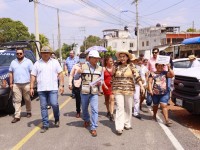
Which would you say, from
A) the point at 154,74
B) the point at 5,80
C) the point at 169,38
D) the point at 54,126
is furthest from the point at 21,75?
the point at 169,38

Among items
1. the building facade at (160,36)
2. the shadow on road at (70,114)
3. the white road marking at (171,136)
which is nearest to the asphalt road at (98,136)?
the white road marking at (171,136)

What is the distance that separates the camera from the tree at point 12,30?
178 ft

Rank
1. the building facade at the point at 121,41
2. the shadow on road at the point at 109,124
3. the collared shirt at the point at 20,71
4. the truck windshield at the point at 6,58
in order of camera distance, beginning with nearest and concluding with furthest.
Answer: the shadow on road at the point at 109,124, the collared shirt at the point at 20,71, the truck windshield at the point at 6,58, the building facade at the point at 121,41

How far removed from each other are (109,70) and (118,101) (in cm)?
174

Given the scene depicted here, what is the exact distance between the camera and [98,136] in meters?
6.10

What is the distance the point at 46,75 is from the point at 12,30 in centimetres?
5124

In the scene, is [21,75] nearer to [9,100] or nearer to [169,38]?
[9,100]

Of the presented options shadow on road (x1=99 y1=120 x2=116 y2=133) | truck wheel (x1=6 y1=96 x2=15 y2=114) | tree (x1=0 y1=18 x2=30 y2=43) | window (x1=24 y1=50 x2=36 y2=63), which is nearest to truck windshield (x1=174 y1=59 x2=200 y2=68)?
shadow on road (x1=99 y1=120 x2=116 y2=133)

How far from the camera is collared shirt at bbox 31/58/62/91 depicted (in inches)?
255

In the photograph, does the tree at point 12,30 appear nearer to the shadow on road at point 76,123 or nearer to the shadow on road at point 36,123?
the shadow on road at point 36,123

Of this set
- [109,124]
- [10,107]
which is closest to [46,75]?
[109,124]

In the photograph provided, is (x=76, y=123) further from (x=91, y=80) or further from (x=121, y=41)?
(x=121, y=41)

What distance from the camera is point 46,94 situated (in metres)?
6.60

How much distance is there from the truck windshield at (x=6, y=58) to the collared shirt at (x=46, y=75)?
342 centimetres
